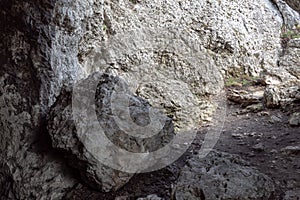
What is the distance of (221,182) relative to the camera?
2461mm

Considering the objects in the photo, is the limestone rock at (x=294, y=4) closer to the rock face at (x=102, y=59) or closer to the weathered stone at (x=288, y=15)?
the weathered stone at (x=288, y=15)

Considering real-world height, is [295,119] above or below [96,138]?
below

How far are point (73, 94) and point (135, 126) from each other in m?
0.71

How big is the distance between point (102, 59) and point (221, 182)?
301cm

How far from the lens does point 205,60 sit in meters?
5.79

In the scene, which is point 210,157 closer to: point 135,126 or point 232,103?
point 135,126

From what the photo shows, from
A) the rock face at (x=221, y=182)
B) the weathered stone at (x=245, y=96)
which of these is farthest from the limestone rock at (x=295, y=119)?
the rock face at (x=221, y=182)

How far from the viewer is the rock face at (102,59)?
9.82ft

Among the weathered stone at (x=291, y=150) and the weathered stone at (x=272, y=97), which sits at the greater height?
the weathered stone at (x=291, y=150)

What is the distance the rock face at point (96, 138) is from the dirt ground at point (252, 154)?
145 millimetres

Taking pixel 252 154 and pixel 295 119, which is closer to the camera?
pixel 252 154

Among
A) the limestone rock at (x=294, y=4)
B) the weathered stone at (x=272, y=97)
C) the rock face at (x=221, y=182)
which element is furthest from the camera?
the limestone rock at (x=294, y=4)

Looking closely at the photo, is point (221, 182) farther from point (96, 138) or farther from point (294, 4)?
point (294, 4)

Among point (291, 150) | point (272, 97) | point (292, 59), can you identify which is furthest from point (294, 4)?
point (291, 150)
